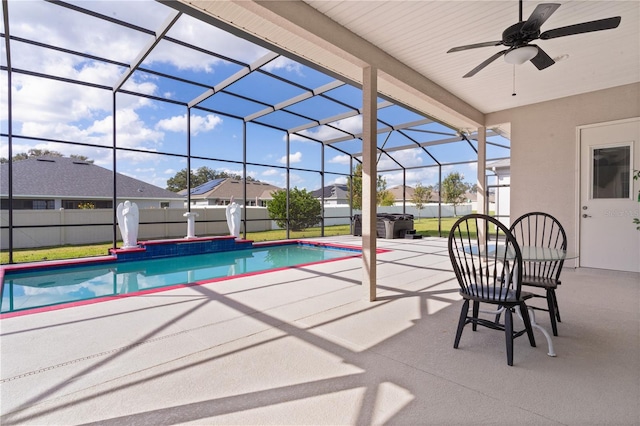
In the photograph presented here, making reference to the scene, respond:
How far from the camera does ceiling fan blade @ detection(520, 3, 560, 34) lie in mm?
2308

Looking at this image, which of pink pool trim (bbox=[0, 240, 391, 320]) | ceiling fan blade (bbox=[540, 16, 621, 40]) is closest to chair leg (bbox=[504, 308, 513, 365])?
ceiling fan blade (bbox=[540, 16, 621, 40])

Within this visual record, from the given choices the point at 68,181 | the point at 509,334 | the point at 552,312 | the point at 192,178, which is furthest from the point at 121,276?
the point at 192,178

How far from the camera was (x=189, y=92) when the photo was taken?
7051 millimetres

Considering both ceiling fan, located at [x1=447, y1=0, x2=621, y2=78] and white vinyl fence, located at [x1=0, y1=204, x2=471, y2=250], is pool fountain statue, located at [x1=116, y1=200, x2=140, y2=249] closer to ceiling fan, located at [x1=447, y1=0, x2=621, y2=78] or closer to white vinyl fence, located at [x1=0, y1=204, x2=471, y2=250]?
white vinyl fence, located at [x1=0, y1=204, x2=471, y2=250]

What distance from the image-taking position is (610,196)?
5055mm

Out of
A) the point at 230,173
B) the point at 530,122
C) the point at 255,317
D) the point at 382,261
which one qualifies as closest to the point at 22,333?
the point at 255,317

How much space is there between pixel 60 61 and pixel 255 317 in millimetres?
6167

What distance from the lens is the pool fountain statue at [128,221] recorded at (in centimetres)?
724

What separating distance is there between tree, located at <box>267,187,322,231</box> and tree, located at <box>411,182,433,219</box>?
8564 millimetres

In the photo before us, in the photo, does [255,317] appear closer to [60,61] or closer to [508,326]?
[508,326]

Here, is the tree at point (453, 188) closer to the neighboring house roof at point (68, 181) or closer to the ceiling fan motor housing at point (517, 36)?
the neighboring house roof at point (68, 181)

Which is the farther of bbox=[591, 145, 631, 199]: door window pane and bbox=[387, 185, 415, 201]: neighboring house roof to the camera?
bbox=[387, 185, 415, 201]: neighboring house roof

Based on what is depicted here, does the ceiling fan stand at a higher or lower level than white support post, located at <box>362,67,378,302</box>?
higher

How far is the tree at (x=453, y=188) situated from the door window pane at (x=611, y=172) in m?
13.7
